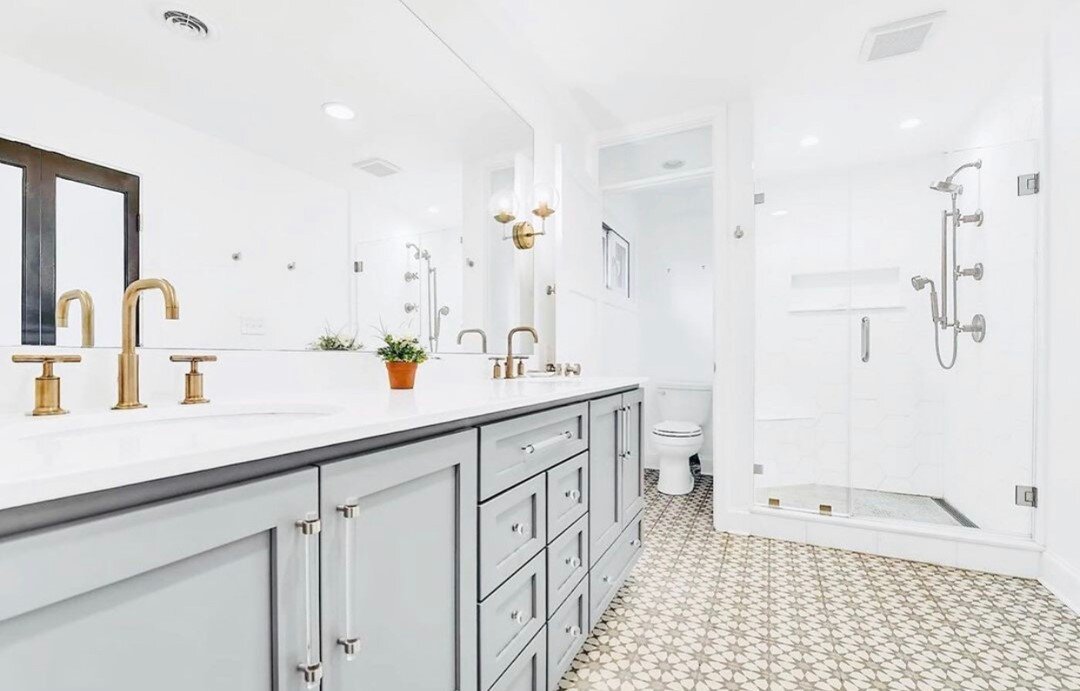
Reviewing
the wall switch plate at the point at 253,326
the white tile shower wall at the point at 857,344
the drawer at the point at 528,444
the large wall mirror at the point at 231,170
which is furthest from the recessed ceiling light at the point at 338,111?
the white tile shower wall at the point at 857,344

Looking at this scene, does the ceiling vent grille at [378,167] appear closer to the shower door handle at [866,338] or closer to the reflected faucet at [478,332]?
Answer: the reflected faucet at [478,332]

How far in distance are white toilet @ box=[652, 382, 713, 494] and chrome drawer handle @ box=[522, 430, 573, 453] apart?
2.08 meters

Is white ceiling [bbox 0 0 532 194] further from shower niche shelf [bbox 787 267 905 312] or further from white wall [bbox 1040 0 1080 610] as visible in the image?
shower niche shelf [bbox 787 267 905 312]

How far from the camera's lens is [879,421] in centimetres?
325

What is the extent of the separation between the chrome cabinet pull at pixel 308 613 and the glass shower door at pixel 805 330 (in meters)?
2.83

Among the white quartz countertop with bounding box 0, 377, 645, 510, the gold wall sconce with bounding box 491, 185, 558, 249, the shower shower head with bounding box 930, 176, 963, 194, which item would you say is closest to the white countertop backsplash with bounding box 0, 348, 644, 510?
the white quartz countertop with bounding box 0, 377, 645, 510

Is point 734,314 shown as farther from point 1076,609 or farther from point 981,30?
point 1076,609

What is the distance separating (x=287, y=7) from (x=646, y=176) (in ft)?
7.23

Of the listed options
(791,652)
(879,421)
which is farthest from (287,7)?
(879,421)

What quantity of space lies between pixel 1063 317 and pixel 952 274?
0.85 meters

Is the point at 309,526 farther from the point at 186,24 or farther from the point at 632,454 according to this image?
the point at 632,454

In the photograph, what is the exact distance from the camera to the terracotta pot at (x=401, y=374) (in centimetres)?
150

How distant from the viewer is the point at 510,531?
3.84 feet

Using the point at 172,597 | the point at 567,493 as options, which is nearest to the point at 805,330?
the point at 567,493
